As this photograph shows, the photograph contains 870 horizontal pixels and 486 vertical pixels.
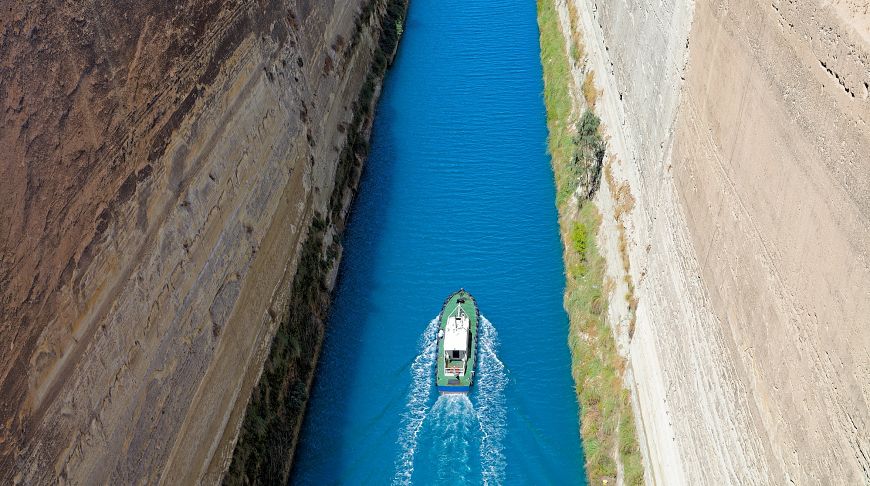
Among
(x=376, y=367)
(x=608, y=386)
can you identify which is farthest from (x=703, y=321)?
(x=376, y=367)

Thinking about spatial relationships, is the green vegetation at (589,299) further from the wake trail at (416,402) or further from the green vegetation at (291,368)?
the green vegetation at (291,368)

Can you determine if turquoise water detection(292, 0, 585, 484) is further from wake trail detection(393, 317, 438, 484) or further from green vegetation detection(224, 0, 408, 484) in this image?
green vegetation detection(224, 0, 408, 484)

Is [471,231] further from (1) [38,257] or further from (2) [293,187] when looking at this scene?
(1) [38,257]

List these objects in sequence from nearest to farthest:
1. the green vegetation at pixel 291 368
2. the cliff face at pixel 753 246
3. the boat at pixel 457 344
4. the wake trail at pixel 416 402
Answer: the cliff face at pixel 753 246 < the green vegetation at pixel 291 368 < the wake trail at pixel 416 402 < the boat at pixel 457 344

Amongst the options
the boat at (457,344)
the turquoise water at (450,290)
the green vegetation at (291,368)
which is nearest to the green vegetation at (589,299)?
the turquoise water at (450,290)

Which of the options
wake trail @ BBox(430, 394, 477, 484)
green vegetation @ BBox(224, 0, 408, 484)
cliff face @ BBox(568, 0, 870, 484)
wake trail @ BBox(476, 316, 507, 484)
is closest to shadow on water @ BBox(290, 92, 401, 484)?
green vegetation @ BBox(224, 0, 408, 484)

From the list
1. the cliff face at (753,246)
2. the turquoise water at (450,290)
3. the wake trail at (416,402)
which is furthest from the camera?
the turquoise water at (450,290)
